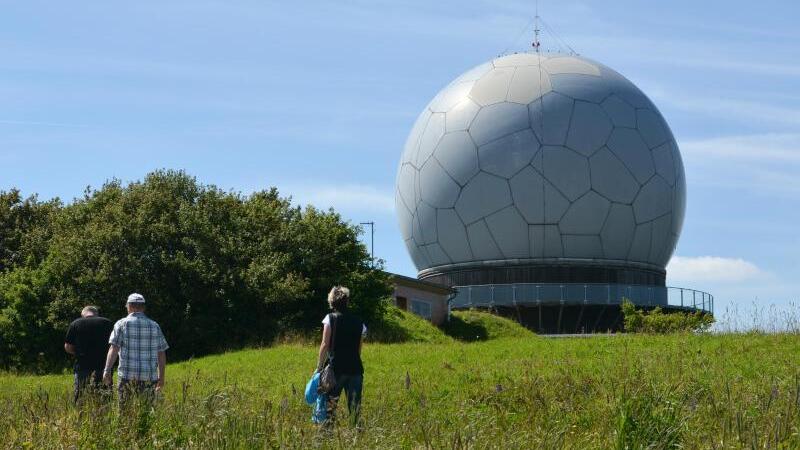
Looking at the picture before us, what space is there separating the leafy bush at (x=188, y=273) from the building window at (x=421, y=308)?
9874 mm

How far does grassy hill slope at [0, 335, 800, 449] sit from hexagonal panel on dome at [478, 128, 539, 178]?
2767 cm

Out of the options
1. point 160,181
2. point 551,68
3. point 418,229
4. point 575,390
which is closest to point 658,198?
point 551,68

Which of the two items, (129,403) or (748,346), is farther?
(748,346)

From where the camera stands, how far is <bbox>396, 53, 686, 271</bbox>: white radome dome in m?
45.8

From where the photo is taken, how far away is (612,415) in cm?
929

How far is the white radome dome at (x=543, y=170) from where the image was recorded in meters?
45.8

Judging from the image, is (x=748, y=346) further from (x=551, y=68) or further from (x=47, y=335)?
(x=551, y=68)

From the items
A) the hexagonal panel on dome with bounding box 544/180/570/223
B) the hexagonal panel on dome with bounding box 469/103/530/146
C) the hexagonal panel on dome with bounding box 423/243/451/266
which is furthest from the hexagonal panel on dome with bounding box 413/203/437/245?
the hexagonal panel on dome with bounding box 544/180/570/223

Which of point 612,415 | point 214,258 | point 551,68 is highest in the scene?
point 551,68

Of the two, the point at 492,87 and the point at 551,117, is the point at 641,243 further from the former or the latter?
the point at 492,87

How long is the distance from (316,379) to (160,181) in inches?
979

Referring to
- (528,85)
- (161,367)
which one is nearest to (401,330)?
(528,85)

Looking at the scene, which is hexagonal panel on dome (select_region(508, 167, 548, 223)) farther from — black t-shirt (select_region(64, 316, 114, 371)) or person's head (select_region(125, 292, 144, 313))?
person's head (select_region(125, 292, 144, 313))

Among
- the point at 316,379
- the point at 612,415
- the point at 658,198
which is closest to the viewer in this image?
the point at 612,415
